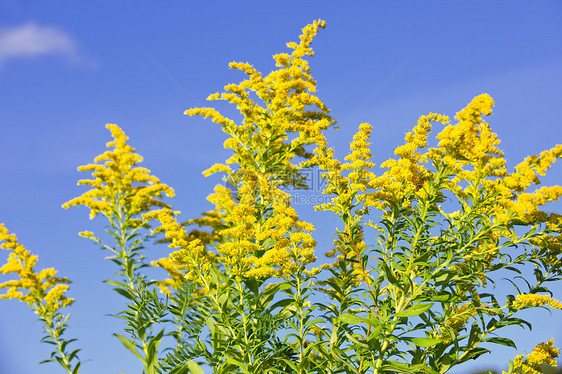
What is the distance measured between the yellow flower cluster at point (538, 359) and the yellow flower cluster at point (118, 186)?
4.53 m

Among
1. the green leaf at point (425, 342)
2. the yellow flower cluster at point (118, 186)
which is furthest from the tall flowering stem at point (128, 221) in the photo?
the green leaf at point (425, 342)

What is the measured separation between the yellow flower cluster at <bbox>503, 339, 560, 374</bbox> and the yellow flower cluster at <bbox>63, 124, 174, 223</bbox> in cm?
453

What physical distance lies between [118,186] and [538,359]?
500 cm

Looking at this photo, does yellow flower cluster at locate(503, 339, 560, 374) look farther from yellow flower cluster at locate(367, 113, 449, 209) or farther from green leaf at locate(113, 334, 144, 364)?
green leaf at locate(113, 334, 144, 364)

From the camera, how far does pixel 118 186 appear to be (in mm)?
A: 5512

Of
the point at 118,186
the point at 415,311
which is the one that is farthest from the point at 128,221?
the point at 415,311

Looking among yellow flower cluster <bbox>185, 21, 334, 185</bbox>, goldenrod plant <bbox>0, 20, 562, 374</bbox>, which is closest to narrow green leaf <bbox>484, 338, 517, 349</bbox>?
goldenrod plant <bbox>0, 20, 562, 374</bbox>

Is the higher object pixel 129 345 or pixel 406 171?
pixel 406 171

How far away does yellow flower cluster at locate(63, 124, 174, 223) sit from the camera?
5500 mm

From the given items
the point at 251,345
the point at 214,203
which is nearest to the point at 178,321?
the point at 251,345

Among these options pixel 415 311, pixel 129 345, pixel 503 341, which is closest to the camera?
pixel 415 311

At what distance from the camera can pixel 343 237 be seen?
19.0 ft

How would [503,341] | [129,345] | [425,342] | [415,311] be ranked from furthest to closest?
[129,345] → [503,341] → [425,342] → [415,311]

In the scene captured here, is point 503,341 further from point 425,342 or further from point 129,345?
point 129,345
